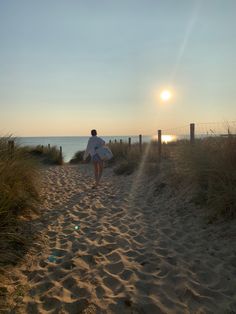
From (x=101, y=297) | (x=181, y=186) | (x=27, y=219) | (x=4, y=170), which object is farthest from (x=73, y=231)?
(x=181, y=186)

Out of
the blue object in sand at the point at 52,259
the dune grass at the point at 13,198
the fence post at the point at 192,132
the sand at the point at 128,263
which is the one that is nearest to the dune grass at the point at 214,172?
the sand at the point at 128,263

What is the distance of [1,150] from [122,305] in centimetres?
490

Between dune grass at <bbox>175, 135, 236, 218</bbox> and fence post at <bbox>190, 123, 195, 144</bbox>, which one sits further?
fence post at <bbox>190, 123, 195, 144</bbox>

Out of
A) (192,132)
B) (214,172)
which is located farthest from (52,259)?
(192,132)

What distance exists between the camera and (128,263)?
438 cm

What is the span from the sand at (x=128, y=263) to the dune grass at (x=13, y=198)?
25 cm

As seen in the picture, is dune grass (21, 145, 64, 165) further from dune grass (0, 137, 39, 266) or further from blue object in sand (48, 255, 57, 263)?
blue object in sand (48, 255, 57, 263)

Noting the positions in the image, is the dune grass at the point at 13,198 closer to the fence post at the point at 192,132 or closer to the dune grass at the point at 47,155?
the fence post at the point at 192,132

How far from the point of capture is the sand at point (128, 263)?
338 centimetres

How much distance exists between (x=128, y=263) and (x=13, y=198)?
252cm

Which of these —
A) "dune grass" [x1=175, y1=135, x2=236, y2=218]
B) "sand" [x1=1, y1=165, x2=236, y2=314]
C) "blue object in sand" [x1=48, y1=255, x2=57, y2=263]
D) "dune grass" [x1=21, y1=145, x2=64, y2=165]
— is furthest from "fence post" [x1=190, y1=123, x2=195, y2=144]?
"dune grass" [x1=21, y1=145, x2=64, y2=165]

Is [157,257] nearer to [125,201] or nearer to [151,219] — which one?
[151,219]

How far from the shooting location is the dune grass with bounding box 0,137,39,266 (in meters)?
4.45

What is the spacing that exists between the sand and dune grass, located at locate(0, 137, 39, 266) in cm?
25
